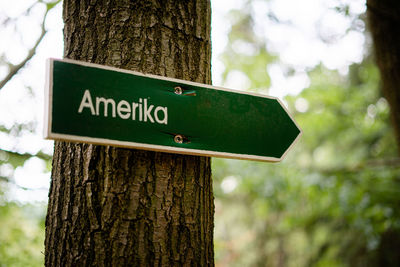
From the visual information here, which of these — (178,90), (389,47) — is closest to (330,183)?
(389,47)

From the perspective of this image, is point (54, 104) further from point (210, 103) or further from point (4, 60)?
point (4, 60)

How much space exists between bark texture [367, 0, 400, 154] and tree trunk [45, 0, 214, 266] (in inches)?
85.6

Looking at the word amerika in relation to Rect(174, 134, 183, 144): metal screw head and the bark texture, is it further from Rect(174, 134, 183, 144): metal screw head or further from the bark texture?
the bark texture

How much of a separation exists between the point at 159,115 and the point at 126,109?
10 cm

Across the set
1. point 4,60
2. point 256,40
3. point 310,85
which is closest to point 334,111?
point 310,85

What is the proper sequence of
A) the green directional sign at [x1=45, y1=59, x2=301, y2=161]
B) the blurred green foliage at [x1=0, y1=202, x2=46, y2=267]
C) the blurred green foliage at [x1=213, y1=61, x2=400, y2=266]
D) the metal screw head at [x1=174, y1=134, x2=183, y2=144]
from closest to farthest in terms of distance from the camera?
the green directional sign at [x1=45, y1=59, x2=301, y2=161] < the metal screw head at [x1=174, y1=134, x2=183, y2=144] < the blurred green foliage at [x1=0, y1=202, x2=46, y2=267] < the blurred green foliage at [x1=213, y1=61, x2=400, y2=266]

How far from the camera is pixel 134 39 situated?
42.0 inches

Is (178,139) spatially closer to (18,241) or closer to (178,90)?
(178,90)

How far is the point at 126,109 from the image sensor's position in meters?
0.90

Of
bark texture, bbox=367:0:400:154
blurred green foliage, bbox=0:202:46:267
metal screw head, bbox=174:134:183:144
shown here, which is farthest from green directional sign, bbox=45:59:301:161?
blurred green foliage, bbox=0:202:46:267

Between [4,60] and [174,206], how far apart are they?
217 centimetres

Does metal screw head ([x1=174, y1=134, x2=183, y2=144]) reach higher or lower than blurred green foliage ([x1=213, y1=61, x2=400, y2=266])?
lower

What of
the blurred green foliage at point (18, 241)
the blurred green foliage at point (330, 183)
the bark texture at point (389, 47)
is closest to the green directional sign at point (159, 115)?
the bark texture at point (389, 47)

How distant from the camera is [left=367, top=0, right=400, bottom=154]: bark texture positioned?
2.65 meters
